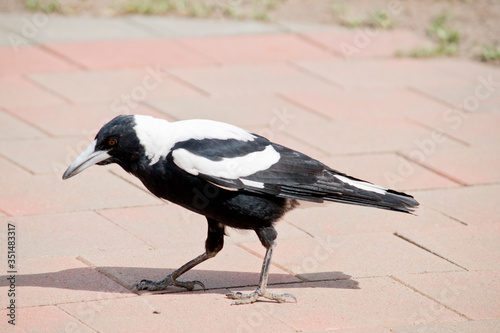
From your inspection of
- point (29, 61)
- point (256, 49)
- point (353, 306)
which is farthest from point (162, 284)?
point (256, 49)

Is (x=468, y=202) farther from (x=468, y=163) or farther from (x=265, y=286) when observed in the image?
(x=265, y=286)

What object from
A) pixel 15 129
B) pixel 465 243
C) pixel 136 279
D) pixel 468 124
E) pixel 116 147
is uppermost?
pixel 468 124

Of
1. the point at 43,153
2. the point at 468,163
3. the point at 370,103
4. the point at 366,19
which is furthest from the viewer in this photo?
the point at 366,19

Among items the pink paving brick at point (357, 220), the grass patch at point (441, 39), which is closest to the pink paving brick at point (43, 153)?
the pink paving brick at point (357, 220)

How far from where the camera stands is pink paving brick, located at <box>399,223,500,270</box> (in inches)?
194

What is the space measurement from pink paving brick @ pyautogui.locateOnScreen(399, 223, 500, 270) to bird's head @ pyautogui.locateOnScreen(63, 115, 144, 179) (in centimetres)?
202

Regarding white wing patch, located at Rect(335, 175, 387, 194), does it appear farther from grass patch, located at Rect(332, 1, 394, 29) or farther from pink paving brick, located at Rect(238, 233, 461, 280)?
grass patch, located at Rect(332, 1, 394, 29)

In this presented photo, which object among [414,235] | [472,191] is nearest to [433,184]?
[472,191]

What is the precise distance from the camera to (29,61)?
8.13 metres

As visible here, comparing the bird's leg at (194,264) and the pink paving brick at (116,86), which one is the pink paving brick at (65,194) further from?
the pink paving brick at (116,86)

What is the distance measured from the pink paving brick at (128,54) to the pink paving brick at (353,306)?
14.4 ft

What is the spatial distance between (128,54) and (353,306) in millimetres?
4986

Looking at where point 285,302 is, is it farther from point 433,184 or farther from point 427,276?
point 433,184

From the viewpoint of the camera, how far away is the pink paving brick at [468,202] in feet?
18.4
